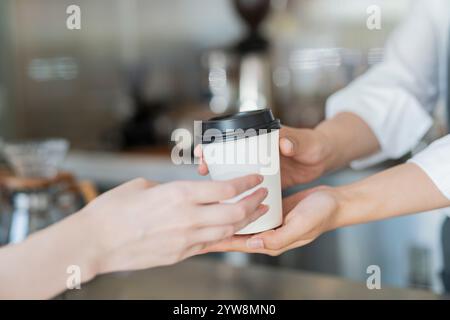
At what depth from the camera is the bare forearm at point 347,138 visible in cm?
107

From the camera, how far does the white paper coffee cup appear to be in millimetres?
715

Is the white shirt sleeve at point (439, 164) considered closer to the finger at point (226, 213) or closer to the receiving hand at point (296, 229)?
the receiving hand at point (296, 229)

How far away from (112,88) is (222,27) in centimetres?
83

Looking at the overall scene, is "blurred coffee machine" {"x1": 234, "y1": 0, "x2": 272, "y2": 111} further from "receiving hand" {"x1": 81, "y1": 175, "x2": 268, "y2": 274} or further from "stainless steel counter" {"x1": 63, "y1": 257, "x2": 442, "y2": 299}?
"receiving hand" {"x1": 81, "y1": 175, "x2": 268, "y2": 274}

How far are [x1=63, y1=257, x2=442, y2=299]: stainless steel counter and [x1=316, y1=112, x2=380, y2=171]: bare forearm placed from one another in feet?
0.79

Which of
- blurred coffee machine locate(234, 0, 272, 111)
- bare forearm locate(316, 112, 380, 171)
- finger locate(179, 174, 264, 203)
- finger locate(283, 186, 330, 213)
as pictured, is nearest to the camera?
finger locate(179, 174, 264, 203)

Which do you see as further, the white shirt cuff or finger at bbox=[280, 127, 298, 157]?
the white shirt cuff

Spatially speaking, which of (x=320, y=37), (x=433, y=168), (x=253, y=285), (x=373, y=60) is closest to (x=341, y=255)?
(x=373, y=60)

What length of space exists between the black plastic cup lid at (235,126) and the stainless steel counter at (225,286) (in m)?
0.49

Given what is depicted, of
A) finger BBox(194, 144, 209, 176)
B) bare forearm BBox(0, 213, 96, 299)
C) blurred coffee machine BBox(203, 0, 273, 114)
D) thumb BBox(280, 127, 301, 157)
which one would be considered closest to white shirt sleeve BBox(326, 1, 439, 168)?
thumb BBox(280, 127, 301, 157)

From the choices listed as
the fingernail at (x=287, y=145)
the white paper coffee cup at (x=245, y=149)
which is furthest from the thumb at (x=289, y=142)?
the white paper coffee cup at (x=245, y=149)

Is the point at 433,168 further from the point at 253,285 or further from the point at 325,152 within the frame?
the point at 253,285

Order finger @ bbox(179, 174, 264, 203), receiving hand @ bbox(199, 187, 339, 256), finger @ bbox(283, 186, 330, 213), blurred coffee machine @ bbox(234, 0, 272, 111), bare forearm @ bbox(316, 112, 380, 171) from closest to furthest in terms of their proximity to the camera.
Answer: finger @ bbox(179, 174, 264, 203)
receiving hand @ bbox(199, 187, 339, 256)
finger @ bbox(283, 186, 330, 213)
bare forearm @ bbox(316, 112, 380, 171)
blurred coffee machine @ bbox(234, 0, 272, 111)
